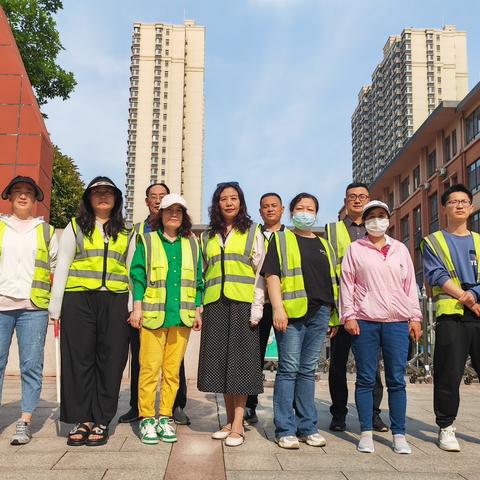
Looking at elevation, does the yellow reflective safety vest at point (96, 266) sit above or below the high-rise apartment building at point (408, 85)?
below

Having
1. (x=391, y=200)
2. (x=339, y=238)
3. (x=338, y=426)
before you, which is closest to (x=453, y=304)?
(x=339, y=238)

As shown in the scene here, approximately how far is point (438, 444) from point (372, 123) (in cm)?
11108

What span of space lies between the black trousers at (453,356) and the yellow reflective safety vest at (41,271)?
3.28 meters

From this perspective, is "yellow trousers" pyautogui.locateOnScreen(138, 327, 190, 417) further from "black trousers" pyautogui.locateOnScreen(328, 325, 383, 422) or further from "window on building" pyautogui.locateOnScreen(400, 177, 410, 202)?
"window on building" pyautogui.locateOnScreen(400, 177, 410, 202)

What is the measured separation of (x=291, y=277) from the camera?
4.49 metres

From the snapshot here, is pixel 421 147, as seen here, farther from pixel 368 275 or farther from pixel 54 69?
pixel 368 275

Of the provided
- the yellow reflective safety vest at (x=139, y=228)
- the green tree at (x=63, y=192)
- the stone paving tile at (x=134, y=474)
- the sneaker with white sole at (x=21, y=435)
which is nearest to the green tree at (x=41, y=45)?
the green tree at (x=63, y=192)

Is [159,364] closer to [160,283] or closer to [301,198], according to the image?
[160,283]

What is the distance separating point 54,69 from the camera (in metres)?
22.2

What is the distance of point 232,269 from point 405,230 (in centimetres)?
4395

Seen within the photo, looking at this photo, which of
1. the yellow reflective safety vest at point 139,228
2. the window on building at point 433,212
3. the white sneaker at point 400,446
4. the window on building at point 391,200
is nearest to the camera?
the white sneaker at point 400,446

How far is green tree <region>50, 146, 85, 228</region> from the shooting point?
2431 centimetres

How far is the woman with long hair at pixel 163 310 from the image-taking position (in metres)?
4.43

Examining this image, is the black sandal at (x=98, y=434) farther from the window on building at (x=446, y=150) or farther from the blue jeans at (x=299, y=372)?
the window on building at (x=446, y=150)
